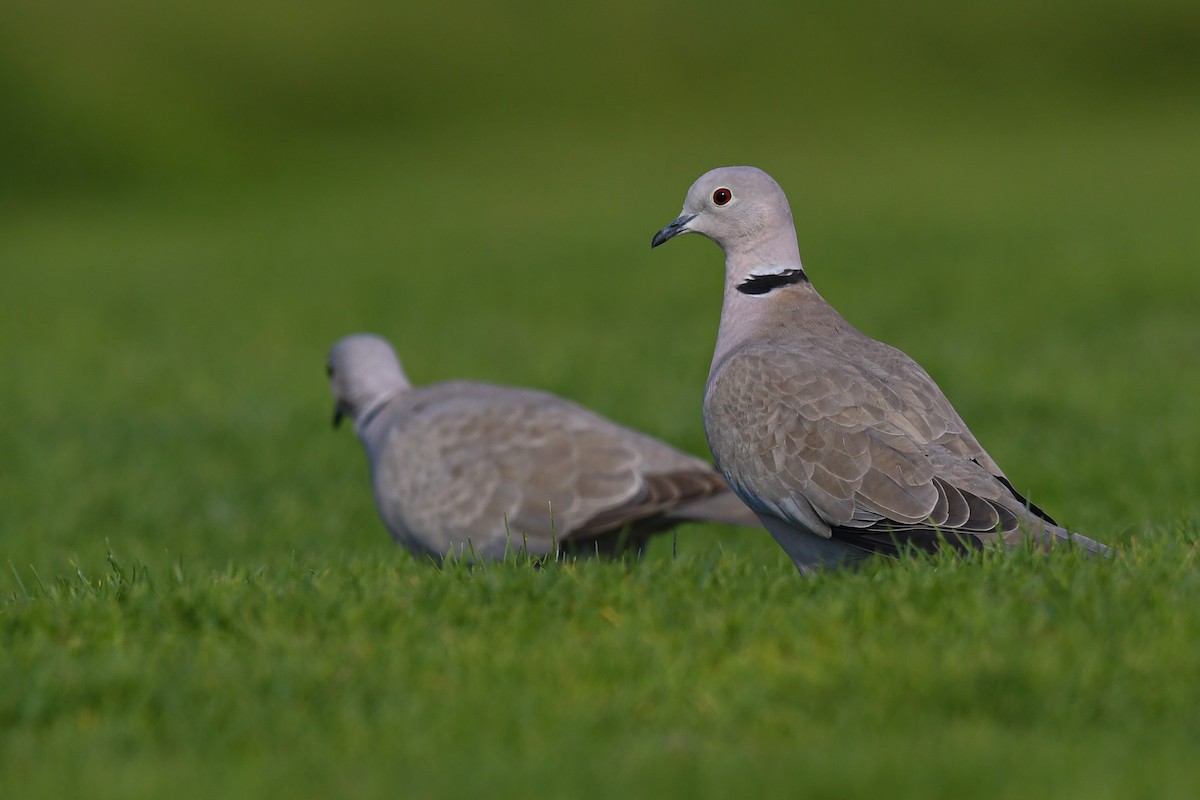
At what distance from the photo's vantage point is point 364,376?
9375 millimetres

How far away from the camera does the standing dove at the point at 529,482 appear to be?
7723 millimetres

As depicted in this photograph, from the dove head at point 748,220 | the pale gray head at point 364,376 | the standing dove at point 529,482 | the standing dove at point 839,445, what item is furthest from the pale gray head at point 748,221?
the pale gray head at point 364,376

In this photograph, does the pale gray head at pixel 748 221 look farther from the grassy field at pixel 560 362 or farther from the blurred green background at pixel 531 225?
the blurred green background at pixel 531 225

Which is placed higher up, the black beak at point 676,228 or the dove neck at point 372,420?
the black beak at point 676,228

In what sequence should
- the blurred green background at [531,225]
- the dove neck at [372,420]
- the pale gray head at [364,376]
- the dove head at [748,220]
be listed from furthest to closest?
the blurred green background at [531,225] < the pale gray head at [364,376] < the dove neck at [372,420] < the dove head at [748,220]

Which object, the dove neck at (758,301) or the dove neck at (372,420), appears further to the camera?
the dove neck at (372,420)

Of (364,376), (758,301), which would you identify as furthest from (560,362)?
(758,301)

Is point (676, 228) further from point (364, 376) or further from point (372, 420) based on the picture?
point (364, 376)

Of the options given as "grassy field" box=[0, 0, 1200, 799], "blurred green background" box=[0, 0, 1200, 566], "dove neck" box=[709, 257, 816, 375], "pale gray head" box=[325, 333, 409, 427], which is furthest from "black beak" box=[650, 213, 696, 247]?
→ "pale gray head" box=[325, 333, 409, 427]

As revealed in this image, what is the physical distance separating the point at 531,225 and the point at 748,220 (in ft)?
79.3

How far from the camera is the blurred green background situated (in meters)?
12.5

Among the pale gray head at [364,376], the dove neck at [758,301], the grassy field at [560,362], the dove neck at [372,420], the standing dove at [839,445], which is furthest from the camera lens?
the pale gray head at [364,376]

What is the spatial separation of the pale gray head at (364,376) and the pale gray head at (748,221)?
295 centimetres

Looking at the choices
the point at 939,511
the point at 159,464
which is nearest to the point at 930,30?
the point at 159,464
